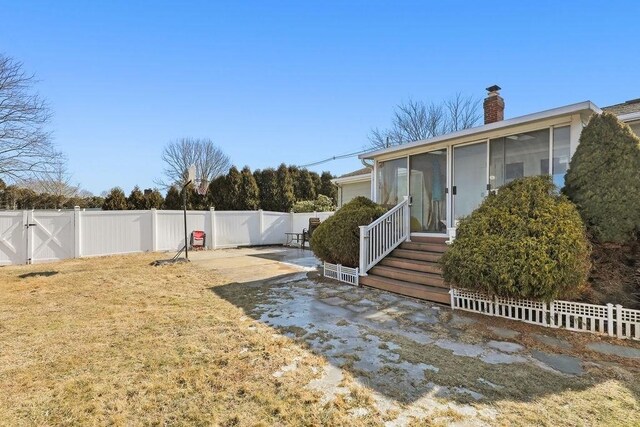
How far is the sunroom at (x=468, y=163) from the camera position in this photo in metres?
5.67

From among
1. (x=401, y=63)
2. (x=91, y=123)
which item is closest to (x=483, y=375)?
(x=401, y=63)

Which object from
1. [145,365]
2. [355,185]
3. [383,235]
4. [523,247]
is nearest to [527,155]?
[523,247]

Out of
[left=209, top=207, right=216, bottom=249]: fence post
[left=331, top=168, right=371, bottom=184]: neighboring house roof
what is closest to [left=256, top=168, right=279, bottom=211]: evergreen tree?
[left=331, top=168, right=371, bottom=184]: neighboring house roof

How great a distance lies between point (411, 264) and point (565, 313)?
270 centimetres

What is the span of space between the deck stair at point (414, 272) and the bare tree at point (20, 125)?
1411 cm

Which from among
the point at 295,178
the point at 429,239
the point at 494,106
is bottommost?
the point at 429,239

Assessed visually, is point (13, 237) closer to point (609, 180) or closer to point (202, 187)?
point (202, 187)

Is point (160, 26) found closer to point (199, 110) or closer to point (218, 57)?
point (218, 57)

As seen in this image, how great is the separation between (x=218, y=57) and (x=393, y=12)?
600 cm

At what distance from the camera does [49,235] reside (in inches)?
397

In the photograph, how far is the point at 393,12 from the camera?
409 inches

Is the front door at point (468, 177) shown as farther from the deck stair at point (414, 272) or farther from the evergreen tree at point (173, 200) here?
the evergreen tree at point (173, 200)

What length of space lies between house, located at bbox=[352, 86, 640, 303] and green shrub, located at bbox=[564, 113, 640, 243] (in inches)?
28.5

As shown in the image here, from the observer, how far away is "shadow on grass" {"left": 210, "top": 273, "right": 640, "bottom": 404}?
2645 millimetres
